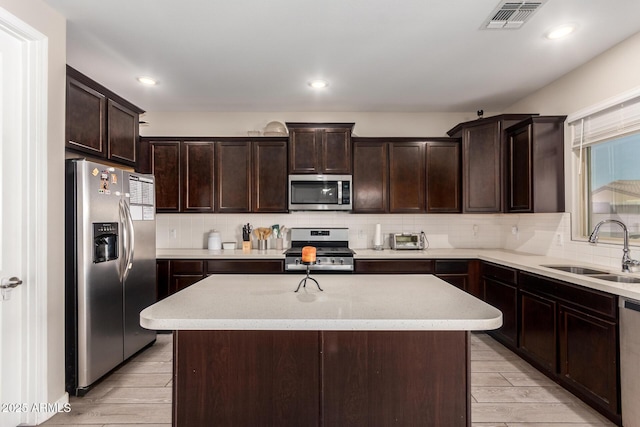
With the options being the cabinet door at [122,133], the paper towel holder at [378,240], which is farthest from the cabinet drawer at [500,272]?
the cabinet door at [122,133]

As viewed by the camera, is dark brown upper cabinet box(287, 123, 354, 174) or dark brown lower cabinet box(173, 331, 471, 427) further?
dark brown upper cabinet box(287, 123, 354, 174)

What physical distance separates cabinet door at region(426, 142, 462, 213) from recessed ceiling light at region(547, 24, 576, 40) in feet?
5.24

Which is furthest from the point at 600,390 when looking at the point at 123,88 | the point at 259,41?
the point at 123,88

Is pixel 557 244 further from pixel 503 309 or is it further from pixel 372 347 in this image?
pixel 372 347

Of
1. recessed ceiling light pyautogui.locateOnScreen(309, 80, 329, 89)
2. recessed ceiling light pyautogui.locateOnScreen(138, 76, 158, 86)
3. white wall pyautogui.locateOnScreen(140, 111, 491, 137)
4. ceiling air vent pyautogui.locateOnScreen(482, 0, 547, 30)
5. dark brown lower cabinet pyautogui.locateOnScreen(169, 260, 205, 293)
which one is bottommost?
dark brown lower cabinet pyautogui.locateOnScreen(169, 260, 205, 293)

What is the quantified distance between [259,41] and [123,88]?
1.87m

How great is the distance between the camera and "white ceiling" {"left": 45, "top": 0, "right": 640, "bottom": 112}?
2.22 m

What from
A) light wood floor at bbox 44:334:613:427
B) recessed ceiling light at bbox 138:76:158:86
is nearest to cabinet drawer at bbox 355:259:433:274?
light wood floor at bbox 44:334:613:427

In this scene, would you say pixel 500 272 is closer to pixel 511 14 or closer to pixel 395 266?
pixel 395 266

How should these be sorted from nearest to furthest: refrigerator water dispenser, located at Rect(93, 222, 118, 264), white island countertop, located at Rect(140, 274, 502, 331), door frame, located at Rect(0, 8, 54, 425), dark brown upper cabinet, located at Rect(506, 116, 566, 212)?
white island countertop, located at Rect(140, 274, 502, 331) → door frame, located at Rect(0, 8, 54, 425) → refrigerator water dispenser, located at Rect(93, 222, 118, 264) → dark brown upper cabinet, located at Rect(506, 116, 566, 212)

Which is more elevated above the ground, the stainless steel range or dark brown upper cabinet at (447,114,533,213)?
dark brown upper cabinet at (447,114,533,213)

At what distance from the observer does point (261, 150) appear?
404 cm

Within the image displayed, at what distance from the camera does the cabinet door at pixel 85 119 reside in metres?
2.40

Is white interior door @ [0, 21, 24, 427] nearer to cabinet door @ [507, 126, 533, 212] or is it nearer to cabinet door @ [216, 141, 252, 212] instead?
cabinet door @ [216, 141, 252, 212]
